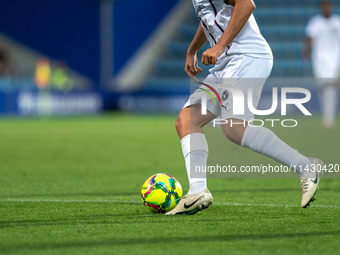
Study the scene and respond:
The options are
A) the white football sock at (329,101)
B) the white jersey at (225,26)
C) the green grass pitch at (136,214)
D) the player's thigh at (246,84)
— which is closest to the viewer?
the green grass pitch at (136,214)

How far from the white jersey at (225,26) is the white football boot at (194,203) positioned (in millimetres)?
893

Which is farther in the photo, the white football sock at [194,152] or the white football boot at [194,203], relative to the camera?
the white football sock at [194,152]

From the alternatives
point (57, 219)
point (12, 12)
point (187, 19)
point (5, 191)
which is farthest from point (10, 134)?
point (12, 12)

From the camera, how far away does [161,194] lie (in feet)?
12.2

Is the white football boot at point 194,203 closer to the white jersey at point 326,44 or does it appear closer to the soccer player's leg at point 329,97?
the soccer player's leg at point 329,97

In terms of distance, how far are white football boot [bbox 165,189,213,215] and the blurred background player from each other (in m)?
8.33

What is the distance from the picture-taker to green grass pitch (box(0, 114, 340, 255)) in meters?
2.70

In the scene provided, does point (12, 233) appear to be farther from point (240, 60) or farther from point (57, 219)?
point (240, 60)

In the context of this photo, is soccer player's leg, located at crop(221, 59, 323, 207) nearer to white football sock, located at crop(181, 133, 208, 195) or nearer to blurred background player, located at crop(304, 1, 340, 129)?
white football sock, located at crop(181, 133, 208, 195)

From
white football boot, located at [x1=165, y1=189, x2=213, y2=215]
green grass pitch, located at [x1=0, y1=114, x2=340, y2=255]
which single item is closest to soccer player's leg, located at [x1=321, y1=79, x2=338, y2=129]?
green grass pitch, located at [x1=0, y1=114, x2=340, y2=255]

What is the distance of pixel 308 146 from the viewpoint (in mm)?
8648

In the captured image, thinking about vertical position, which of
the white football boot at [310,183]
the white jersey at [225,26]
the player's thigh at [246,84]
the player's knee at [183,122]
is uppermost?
the white jersey at [225,26]

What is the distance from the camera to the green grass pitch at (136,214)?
8.87 feet

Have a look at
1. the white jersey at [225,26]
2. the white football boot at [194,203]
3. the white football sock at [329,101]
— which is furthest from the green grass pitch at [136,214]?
the white football sock at [329,101]
